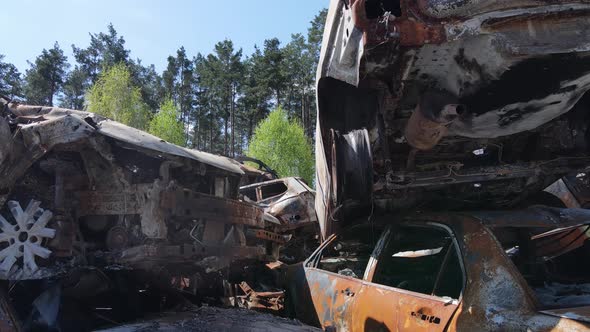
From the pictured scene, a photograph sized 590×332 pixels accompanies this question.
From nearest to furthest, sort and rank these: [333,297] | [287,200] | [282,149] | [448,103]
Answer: [448,103] → [333,297] → [287,200] → [282,149]

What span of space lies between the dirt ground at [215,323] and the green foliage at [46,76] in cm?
4816

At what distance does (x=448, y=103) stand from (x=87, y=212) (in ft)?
9.81

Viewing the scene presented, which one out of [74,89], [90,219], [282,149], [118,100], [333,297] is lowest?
[333,297]

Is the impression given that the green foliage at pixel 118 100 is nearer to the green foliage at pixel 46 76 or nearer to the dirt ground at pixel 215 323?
the green foliage at pixel 46 76

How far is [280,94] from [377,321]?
143 feet

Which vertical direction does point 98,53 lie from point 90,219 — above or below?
above

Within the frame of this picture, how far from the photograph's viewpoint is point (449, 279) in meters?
3.06

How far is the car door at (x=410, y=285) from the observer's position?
2.45 m

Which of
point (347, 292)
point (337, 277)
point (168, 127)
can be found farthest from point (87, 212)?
point (168, 127)

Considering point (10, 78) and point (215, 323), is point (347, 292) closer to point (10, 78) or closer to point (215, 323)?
point (215, 323)

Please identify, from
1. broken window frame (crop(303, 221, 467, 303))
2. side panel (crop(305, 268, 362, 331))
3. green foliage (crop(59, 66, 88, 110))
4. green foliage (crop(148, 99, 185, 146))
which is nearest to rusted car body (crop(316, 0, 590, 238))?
broken window frame (crop(303, 221, 467, 303))

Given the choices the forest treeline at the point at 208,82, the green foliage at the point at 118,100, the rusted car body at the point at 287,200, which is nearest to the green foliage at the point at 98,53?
the forest treeline at the point at 208,82

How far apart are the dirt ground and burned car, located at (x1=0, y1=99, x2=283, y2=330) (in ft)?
1.55

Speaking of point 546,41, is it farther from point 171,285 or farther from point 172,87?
point 172,87
